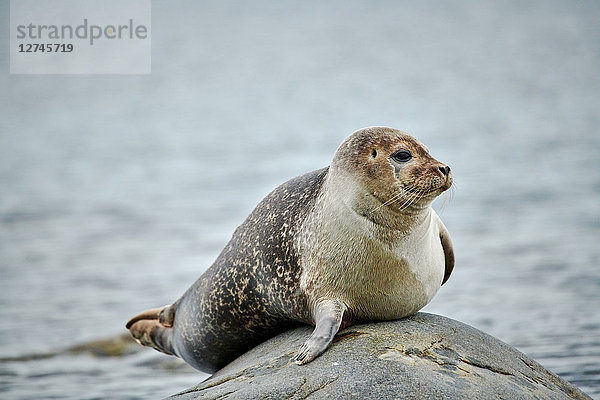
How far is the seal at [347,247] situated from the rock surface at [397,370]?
0.12 m

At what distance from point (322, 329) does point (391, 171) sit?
0.88 m

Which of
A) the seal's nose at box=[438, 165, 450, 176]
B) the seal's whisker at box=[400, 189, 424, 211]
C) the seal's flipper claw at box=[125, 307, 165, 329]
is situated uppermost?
the seal's nose at box=[438, 165, 450, 176]

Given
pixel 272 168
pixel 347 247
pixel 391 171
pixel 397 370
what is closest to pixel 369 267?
pixel 347 247

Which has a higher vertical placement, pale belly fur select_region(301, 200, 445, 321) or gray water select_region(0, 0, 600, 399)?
gray water select_region(0, 0, 600, 399)

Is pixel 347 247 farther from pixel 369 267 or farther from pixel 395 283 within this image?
pixel 395 283

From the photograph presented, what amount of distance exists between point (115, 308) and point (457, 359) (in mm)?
5889

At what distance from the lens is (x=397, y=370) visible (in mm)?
4762

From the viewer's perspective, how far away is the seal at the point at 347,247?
5078mm

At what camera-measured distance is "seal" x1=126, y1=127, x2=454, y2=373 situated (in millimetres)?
5078

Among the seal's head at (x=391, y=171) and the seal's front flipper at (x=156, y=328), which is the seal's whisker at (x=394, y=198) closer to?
the seal's head at (x=391, y=171)

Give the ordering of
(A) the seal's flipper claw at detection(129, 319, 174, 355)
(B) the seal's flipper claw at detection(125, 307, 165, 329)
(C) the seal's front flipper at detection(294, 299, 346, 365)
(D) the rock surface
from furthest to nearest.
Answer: (B) the seal's flipper claw at detection(125, 307, 165, 329) → (A) the seal's flipper claw at detection(129, 319, 174, 355) → (C) the seal's front flipper at detection(294, 299, 346, 365) → (D) the rock surface

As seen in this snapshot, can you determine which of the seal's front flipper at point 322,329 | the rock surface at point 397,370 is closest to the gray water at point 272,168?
the rock surface at point 397,370

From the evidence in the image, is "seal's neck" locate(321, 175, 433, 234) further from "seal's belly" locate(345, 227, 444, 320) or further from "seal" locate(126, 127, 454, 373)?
"seal's belly" locate(345, 227, 444, 320)

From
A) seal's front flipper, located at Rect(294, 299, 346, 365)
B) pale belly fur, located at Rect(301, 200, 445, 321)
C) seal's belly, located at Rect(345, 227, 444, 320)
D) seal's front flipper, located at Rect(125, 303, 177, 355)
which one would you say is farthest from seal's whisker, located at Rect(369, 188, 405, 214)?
seal's front flipper, located at Rect(125, 303, 177, 355)
